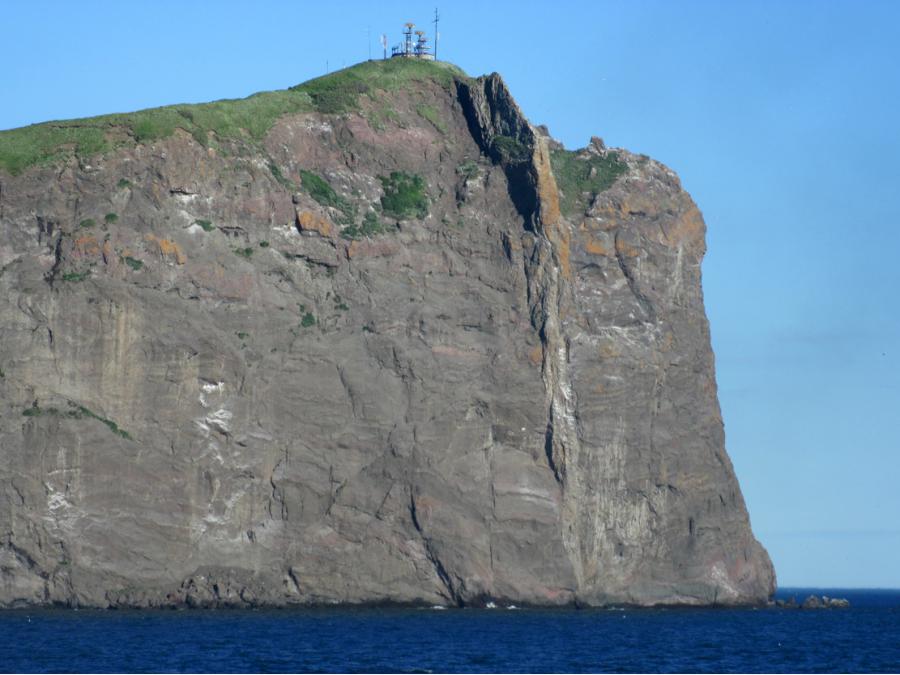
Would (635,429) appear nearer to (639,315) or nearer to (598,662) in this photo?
(639,315)

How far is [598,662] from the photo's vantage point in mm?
65062

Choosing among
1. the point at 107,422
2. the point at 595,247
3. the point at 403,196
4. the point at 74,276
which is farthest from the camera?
the point at 595,247

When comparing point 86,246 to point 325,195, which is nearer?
point 86,246

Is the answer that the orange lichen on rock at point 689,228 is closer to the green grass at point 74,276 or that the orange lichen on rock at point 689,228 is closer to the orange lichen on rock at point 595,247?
the orange lichen on rock at point 595,247

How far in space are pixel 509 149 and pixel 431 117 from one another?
18.4ft

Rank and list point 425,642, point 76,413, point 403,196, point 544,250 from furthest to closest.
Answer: point 403,196, point 544,250, point 76,413, point 425,642

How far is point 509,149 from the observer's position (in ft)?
330

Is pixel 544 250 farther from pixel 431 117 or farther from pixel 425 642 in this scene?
pixel 425 642

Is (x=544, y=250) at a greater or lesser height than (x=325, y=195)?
lesser

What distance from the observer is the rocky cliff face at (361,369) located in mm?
85125

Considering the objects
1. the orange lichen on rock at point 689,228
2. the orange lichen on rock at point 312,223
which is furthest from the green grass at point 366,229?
the orange lichen on rock at point 689,228

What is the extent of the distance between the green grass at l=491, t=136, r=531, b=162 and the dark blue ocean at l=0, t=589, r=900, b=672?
26.5 metres

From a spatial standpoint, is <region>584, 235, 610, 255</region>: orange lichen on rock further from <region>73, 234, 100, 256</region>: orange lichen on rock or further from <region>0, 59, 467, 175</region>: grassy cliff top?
<region>73, 234, 100, 256</region>: orange lichen on rock

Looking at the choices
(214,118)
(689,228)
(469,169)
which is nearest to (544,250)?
(469,169)
